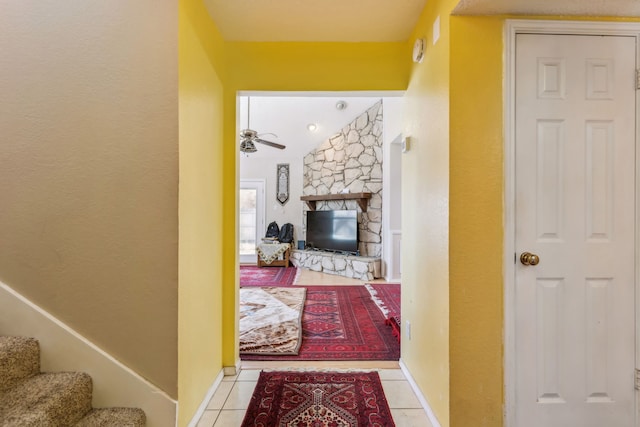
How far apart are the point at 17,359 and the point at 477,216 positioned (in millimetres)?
2189

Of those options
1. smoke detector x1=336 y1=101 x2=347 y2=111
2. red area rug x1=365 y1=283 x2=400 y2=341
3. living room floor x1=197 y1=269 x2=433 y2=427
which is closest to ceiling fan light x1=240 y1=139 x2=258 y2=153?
smoke detector x1=336 y1=101 x2=347 y2=111

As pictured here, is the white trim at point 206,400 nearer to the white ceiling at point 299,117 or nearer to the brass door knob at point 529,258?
the brass door knob at point 529,258

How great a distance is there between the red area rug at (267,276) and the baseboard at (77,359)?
3.52 metres

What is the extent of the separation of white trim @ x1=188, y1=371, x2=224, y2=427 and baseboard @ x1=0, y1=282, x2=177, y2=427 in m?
0.24

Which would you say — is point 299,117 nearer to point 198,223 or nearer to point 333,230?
point 333,230

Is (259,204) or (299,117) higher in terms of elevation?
(299,117)

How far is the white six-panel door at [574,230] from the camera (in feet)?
4.61

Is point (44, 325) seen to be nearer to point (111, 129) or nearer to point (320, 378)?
point (111, 129)

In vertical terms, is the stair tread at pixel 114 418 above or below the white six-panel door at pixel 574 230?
below

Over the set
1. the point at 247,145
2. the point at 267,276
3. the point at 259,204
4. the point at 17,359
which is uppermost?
the point at 247,145

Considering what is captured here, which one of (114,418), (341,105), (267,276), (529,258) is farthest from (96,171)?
(341,105)

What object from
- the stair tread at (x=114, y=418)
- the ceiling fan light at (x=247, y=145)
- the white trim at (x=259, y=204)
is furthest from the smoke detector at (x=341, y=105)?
the stair tread at (x=114, y=418)

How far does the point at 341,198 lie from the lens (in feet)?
19.0

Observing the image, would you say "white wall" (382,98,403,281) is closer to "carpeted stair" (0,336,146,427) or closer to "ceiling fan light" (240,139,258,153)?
"ceiling fan light" (240,139,258,153)
